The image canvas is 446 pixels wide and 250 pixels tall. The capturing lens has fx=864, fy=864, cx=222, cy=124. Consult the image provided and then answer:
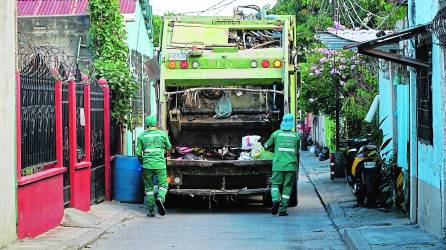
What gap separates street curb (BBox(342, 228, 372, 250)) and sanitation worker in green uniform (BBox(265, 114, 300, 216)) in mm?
2917

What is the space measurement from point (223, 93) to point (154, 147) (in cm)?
208

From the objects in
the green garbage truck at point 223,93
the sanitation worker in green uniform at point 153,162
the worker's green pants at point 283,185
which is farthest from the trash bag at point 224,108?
the worker's green pants at point 283,185

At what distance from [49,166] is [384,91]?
8.33m

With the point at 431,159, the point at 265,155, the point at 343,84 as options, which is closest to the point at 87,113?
the point at 265,155

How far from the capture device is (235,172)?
50.8 ft

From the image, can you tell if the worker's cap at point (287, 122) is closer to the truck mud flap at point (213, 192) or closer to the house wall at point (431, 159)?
the truck mud flap at point (213, 192)

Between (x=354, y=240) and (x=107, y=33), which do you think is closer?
(x=354, y=240)

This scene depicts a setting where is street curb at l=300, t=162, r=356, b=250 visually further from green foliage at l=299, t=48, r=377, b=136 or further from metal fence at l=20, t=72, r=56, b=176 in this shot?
metal fence at l=20, t=72, r=56, b=176

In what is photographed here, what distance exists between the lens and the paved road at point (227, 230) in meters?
11.7

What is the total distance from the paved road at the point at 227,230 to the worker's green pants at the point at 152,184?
0.33 metres

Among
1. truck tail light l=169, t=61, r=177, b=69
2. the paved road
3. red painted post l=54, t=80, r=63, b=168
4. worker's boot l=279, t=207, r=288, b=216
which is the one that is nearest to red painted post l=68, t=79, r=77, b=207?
red painted post l=54, t=80, r=63, b=168

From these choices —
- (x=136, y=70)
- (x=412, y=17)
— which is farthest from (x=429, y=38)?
(x=136, y=70)

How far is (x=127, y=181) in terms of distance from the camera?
17266 millimetres

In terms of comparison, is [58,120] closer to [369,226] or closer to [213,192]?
[213,192]
